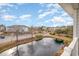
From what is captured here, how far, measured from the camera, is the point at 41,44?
9.08ft

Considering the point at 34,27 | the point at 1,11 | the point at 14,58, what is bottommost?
the point at 14,58

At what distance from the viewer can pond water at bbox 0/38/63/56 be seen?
276 cm

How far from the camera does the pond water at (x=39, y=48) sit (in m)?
2.76

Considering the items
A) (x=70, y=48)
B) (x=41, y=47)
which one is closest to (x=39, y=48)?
(x=41, y=47)

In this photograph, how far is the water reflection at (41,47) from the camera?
2764mm

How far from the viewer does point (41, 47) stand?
276 centimetres

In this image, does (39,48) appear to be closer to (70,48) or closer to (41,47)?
(41,47)

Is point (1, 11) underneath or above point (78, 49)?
above

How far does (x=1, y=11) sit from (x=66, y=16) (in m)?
0.71

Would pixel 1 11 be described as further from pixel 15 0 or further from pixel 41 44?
pixel 41 44

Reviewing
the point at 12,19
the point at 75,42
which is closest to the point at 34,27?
the point at 12,19

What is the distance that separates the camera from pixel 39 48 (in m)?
2.76

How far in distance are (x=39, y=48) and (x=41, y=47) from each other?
24 mm

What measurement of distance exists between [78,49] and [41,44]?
420 mm
